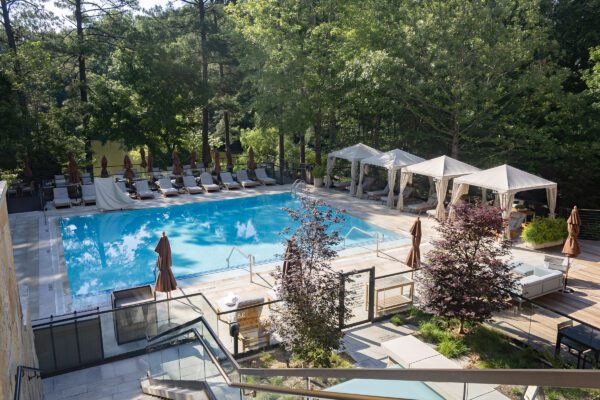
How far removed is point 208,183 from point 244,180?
1.91 meters

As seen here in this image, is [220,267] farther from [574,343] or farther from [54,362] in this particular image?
[574,343]

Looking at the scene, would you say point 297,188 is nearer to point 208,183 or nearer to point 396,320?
point 208,183

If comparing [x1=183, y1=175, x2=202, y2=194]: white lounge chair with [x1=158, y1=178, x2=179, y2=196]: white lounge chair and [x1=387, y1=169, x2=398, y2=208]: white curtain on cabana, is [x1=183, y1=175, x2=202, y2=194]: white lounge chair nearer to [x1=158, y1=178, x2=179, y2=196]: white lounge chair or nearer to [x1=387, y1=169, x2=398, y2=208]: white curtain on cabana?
[x1=158, y1=178, x2=179, y2=196]: white lounge chair

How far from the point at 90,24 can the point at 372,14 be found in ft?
51.0

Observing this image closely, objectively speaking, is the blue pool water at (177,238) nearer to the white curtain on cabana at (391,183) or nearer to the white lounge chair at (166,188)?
the white lounge chair at (166,188)

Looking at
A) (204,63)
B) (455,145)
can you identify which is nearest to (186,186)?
(204,63)

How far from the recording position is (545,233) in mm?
14094

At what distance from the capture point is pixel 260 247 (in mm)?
16281

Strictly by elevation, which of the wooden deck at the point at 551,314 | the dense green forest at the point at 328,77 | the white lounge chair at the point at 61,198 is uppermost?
the dense green forest at the point at 328,77

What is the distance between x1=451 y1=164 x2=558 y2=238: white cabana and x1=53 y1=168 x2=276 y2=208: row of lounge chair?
11583 mm

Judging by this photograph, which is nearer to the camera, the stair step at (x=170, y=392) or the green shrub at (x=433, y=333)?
the stair step at (x=170, y=392)

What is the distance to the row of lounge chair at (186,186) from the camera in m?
20.3

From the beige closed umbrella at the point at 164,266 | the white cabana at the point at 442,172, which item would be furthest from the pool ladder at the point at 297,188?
the beige closed umbrella at the point at 164,266

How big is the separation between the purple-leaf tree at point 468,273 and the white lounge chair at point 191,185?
15529 millimetres
